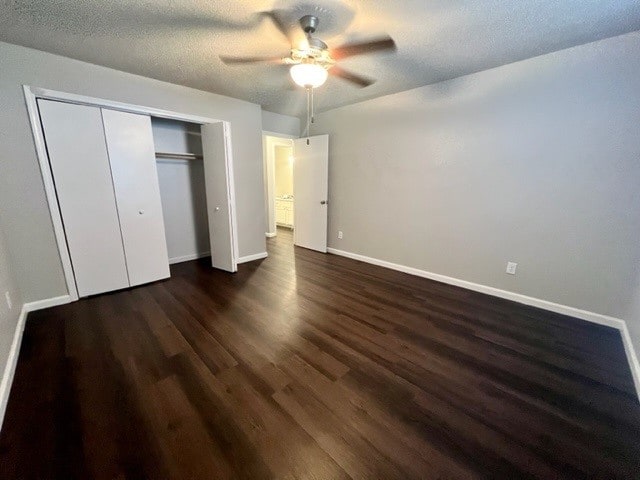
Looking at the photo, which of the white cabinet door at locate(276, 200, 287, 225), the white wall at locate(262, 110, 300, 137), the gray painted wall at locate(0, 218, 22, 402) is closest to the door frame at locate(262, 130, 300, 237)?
the white wall at locate(262, 110, 300, 137)

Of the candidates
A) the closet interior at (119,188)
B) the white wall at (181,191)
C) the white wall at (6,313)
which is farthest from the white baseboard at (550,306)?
→ the white wall at (6,313)

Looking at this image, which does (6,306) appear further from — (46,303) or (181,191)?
(181,191)

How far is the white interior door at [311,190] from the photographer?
441cm

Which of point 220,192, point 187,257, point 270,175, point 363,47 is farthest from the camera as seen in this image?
point 270,175

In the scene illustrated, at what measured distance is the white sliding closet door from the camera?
249 centimetres

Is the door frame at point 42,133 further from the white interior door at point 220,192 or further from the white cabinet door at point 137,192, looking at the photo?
the white interior door at point 220,192

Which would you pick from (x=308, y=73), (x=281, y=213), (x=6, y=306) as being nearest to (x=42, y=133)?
(x=6, y=306)

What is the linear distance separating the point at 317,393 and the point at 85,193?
120 inches

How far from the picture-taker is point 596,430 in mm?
1392

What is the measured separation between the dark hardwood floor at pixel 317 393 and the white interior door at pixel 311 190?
85.0 inches

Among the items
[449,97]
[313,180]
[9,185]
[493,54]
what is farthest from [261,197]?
[493,54]

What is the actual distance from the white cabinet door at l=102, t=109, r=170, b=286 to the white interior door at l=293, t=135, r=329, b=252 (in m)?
2.38

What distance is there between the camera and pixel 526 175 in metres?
2.61

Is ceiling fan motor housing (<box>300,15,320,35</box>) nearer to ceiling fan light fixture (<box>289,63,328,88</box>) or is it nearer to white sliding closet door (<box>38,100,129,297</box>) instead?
ceiling fan light fixture (<box>289,63,328,88</box>)
